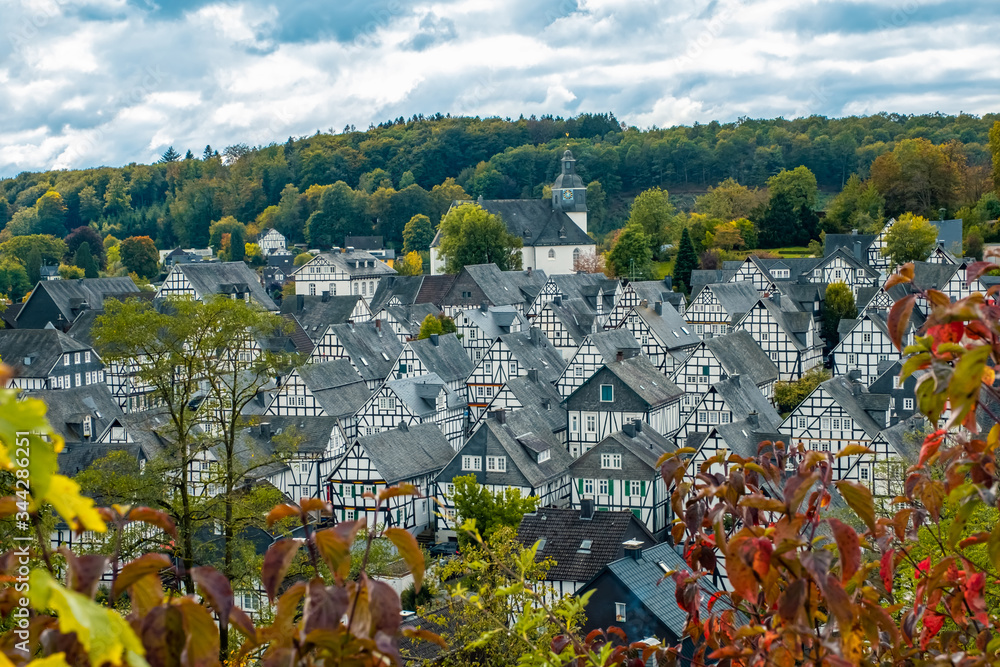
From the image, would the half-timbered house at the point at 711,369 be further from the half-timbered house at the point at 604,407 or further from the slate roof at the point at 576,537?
the slate roof at the point at 576,537

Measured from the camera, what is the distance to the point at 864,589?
452cm

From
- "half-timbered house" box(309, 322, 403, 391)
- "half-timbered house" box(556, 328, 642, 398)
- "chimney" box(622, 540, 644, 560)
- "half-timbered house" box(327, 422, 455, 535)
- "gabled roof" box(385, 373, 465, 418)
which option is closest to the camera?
"chimney" box(622, 540, 644, 560)

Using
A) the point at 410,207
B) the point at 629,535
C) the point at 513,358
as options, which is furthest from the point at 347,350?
the point at 410,207

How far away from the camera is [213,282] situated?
81250mm

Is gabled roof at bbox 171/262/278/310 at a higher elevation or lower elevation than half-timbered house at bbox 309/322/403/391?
higher

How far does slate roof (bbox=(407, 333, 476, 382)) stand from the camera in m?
51.6

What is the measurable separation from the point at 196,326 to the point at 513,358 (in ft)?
89.2

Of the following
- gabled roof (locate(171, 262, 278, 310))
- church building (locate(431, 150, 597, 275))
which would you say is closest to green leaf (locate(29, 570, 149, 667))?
gabled roof (locate(171, 262, 278, 310))

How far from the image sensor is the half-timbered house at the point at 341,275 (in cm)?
9312

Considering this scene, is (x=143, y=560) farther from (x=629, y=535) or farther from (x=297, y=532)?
(x=297, y=532)

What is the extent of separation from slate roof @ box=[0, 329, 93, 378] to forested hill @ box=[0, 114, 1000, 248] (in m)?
82.9

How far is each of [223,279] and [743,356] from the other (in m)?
42.9

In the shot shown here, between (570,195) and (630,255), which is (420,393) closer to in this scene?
(630,255)

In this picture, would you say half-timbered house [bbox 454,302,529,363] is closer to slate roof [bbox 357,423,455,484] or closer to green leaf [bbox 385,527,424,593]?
slate roof [bbox 357,423,455,484]
